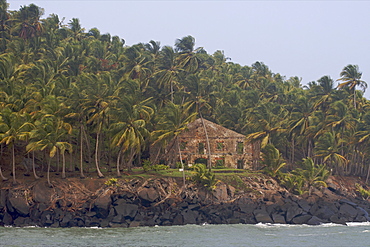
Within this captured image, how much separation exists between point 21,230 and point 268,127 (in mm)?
36054

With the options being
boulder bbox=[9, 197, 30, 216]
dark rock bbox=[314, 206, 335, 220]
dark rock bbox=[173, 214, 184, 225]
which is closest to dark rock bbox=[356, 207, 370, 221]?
dark rock bbox=[314, 206, 335, 220]

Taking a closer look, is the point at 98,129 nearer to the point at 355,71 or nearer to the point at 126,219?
the point at 126,219

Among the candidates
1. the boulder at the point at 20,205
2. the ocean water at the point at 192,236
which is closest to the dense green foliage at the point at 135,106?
the boulder at the point at 20,205

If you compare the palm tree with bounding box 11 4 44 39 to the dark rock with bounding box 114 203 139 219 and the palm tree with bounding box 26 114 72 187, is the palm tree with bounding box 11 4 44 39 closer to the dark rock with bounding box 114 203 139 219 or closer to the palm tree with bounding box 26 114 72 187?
the palm tree with bounding box 26 114 72 187

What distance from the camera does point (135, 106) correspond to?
61281 millimetres

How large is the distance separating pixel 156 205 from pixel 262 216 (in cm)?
1214

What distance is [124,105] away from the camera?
2335 inches

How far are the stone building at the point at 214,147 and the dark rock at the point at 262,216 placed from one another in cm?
1186

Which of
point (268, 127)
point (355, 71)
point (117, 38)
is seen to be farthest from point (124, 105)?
point (117, 38)

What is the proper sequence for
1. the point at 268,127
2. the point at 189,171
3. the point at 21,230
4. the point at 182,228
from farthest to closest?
the point at 268,127 → the point at 189,171 → the point at 182,228 → the point at 21,230

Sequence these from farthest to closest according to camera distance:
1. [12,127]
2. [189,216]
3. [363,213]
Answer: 1. [363,213]
2. [189,216]
3. [12,127]

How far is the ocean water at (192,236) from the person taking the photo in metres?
44.5

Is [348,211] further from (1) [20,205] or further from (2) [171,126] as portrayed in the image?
(1) [20,205]

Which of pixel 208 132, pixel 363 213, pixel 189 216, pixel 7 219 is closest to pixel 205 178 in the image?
pixel 189 216
